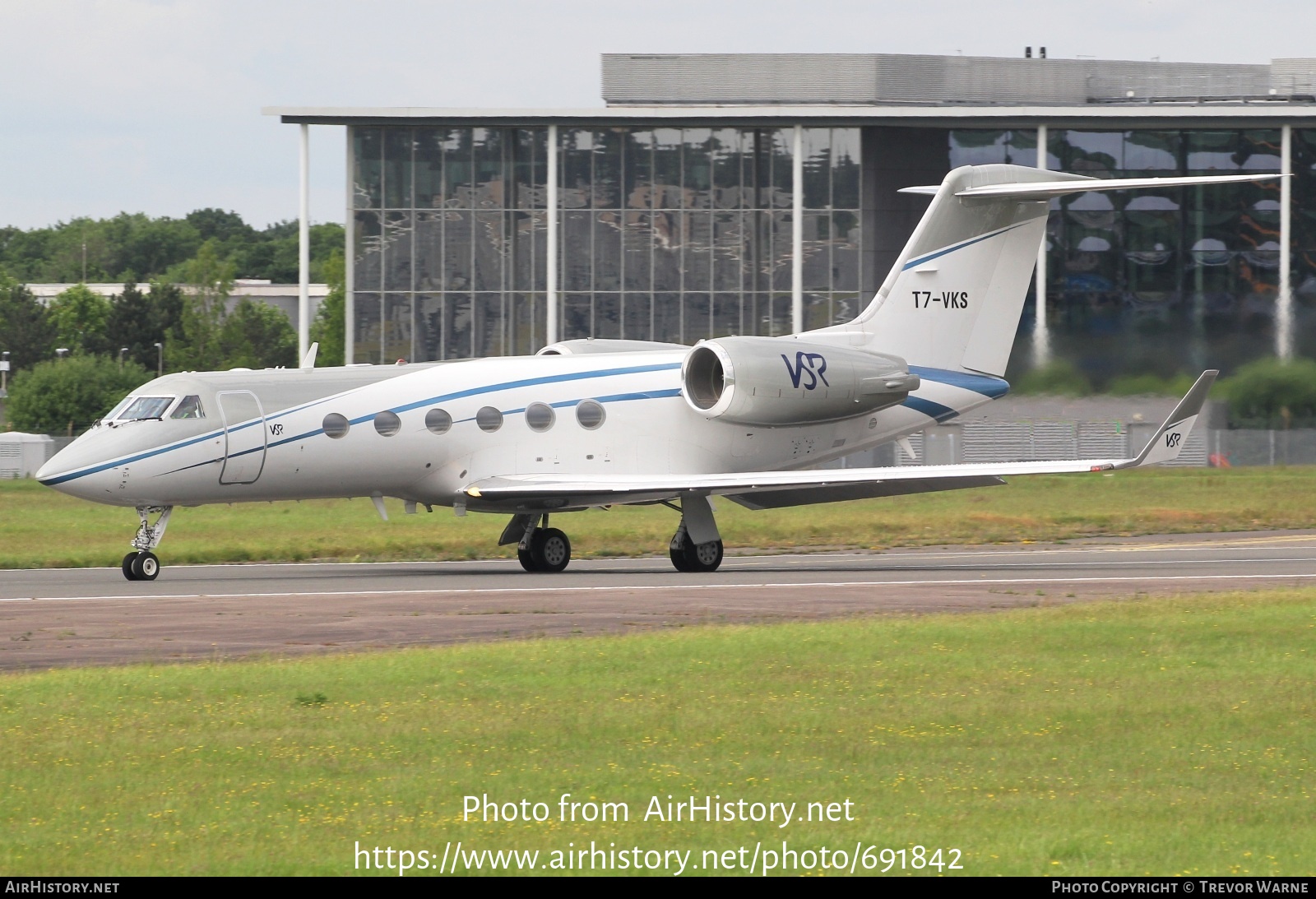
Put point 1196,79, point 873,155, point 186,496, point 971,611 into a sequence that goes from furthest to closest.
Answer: point 1196,79, point 873,155, point 186,496, point 971,611

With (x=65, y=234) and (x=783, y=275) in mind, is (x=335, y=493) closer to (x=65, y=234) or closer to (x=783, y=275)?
(x=783, y=275)

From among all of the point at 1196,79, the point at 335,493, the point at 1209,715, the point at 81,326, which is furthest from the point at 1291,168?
the point at 81,326

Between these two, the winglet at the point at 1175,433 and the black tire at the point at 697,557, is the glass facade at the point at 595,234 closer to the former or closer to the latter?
the black tire at the point at 697,557

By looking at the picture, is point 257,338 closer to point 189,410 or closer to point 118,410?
point 118,410

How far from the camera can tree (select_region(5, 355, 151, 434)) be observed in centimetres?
7862

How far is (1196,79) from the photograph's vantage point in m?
67.2

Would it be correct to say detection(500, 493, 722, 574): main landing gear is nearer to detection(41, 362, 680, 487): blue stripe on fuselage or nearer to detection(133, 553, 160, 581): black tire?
detection(41, 362, 680, 487): blue stripe on fuselage

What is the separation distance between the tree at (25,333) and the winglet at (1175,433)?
116m

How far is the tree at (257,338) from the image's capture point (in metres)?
122

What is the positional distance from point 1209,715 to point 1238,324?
32.8 metres

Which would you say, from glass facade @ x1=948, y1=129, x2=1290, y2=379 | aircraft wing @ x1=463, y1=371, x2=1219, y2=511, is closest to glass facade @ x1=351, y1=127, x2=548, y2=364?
glass facade @ x1=948, y1=129, x2=1290, y2=379

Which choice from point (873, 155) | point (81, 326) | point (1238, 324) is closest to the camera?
point (1238, 324)

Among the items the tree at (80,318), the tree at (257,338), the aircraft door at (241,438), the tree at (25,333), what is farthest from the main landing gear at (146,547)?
the tree at (25,333)
